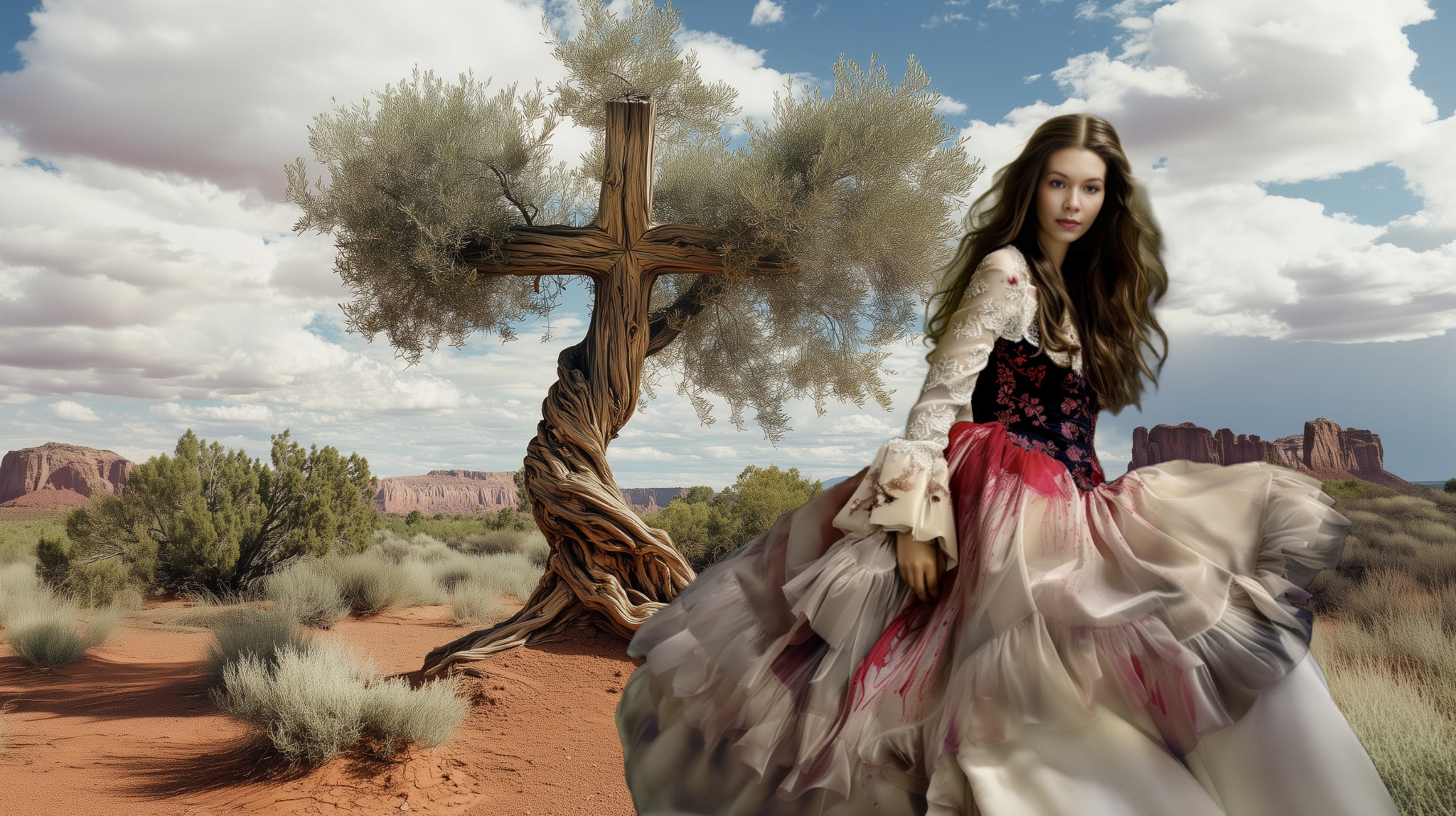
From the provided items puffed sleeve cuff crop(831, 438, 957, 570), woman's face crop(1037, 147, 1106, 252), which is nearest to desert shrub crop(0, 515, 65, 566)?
puffed sleeve cuff crop(831, 438, 957, 570)

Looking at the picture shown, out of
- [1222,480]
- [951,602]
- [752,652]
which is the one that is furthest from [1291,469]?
[752,652]

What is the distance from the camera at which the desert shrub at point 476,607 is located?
891 centimetres

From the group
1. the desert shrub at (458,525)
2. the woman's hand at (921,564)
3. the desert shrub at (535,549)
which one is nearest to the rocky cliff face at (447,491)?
the desert shrub at (458,525)

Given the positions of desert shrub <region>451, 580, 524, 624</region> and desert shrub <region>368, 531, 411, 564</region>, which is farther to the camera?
desert shrub <region>368, 531, 411, 564</region>

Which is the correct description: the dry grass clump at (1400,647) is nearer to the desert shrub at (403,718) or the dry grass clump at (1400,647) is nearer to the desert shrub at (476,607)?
the desert shrub at (403,718)

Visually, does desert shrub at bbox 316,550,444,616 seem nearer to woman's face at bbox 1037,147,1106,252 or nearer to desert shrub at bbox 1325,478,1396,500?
woman's face at bbox 1037,147,1106,252

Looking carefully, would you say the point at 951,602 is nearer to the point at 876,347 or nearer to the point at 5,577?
the point at 876,347

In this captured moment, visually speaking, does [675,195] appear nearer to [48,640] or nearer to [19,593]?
[48,640]

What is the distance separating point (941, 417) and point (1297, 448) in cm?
2633

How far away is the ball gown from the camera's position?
6.08ft

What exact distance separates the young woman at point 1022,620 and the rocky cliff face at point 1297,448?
17301 mm

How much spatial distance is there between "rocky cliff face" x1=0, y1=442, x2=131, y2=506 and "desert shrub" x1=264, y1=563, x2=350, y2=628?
42.2 metres

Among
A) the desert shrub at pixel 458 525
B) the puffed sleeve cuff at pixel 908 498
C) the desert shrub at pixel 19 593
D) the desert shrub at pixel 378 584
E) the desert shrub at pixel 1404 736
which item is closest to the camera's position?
the puffed sleeve cuff at pixel 908 498

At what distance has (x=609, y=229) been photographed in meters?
6.29
